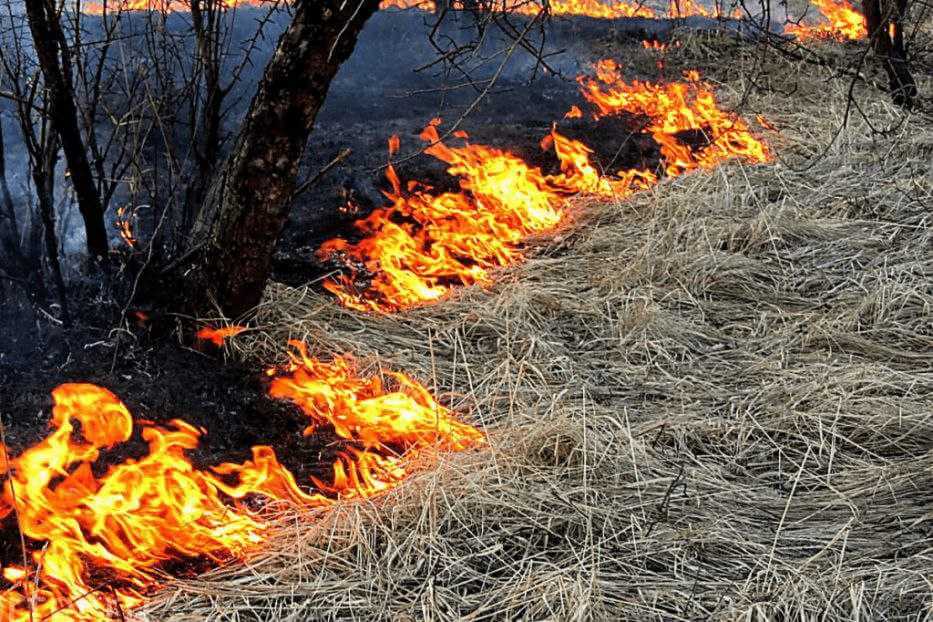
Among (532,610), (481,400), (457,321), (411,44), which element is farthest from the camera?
(411,44)

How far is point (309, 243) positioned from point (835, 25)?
26.7 feet

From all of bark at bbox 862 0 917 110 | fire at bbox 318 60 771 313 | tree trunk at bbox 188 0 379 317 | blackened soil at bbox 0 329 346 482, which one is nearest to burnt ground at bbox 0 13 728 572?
blackened soil at bbox 0 329 346 482

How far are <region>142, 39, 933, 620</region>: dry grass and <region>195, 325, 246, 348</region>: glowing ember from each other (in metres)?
0.09

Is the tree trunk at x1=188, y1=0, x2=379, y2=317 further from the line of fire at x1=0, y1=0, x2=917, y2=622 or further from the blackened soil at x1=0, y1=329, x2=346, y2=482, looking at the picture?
the blackened soil at x1=0, y1=329, x2=346, y2=482

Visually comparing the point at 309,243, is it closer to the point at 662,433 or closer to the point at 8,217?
the point at 8,217

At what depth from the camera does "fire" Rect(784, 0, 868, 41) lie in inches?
393

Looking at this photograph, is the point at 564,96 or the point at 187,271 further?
the point at 564,96

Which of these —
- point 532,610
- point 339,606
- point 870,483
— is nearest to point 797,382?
point 870,483

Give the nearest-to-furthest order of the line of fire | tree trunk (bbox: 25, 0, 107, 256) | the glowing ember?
the line of fire
tree trunk (bbox: 25, 0, 107, 256)
the glowing ember

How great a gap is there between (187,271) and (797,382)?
9.34ft

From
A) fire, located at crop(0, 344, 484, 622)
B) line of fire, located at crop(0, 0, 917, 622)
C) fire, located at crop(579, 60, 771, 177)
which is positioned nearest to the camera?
fire, located at crop(0, 344, 484, 622)

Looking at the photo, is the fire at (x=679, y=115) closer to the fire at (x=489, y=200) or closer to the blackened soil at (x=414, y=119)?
the fire at (x=489, y=200)

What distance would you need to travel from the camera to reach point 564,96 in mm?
7645

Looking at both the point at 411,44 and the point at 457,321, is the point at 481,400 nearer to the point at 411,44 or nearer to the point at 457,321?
the point at 457,321
